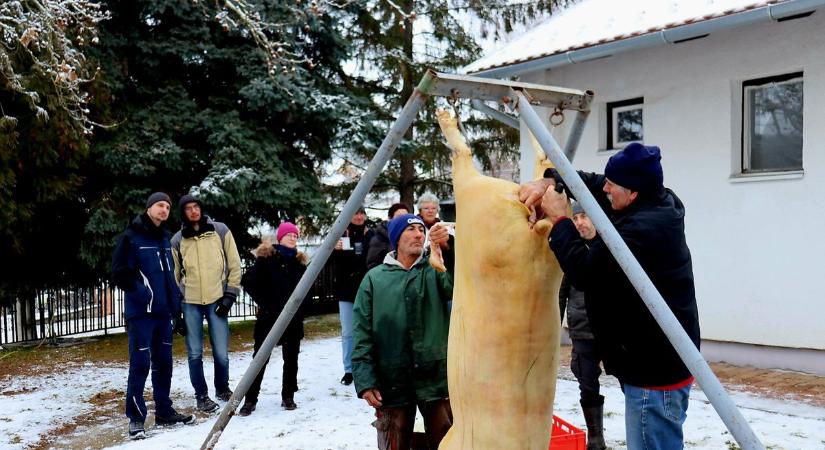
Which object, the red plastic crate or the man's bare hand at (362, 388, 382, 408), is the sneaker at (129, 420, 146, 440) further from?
the red plastic crate

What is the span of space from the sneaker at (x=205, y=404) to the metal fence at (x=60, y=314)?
5084mm

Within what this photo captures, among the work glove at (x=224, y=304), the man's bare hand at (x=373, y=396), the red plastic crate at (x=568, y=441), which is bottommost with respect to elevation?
the red plastic crate at (x=568, y=441)

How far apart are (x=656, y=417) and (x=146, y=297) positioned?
4009mm

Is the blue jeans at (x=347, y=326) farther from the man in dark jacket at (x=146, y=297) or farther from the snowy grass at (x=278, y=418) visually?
the man in dark jacket at (x=146, y=297)

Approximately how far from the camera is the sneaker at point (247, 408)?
6.04m

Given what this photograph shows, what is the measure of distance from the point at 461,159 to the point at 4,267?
32.8 ft

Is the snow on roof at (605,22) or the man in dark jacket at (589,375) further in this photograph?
the snow on roof at (605,22)

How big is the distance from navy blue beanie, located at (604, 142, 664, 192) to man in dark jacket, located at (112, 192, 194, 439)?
3978 mm

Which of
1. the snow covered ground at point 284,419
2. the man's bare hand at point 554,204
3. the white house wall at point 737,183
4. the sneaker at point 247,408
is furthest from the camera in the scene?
the white house wall at point 737,183

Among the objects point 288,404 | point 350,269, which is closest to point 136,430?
point 288,404

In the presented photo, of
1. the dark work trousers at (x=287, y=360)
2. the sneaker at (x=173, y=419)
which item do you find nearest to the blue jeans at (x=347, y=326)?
the dark work trousers at (x=287, y=360)

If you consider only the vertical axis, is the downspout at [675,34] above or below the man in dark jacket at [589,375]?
above

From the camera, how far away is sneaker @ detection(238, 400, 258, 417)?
6.04m

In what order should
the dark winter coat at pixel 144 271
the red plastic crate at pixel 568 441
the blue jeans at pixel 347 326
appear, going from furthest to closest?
1. the blue jeans at pixel 347 326
2. the dark winter coat at pixel 144 271
3. the red plastic crate at pixel 568 441
